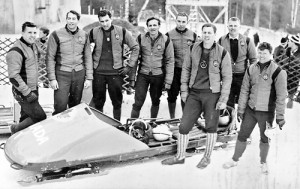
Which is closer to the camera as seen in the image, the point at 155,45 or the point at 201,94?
the point at 201,94

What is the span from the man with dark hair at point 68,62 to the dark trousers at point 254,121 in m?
2.18

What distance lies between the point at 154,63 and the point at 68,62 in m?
1.18

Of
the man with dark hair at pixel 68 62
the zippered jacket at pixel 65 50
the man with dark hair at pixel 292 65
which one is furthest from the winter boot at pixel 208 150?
the man with dark hair at pixel 292 65

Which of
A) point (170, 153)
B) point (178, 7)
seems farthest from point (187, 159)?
point (178, 7)

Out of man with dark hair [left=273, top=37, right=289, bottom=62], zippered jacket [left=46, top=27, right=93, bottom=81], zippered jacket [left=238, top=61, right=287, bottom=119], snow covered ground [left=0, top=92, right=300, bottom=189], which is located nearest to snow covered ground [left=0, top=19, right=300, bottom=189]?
snow covered ground [left=0, top=92, right=300, bottom=189]

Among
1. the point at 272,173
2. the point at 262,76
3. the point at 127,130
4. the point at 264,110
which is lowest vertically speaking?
the point at 272,173

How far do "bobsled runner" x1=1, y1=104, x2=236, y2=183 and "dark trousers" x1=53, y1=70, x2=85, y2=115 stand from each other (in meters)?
0.68

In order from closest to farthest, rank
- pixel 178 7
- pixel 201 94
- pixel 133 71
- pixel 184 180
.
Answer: pixel 184 180 → pixel 201 94 → pixel 133 71 → pixel 178 7

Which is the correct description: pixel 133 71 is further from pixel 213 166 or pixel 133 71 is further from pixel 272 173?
pixel 272 173

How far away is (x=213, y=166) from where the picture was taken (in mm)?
4785

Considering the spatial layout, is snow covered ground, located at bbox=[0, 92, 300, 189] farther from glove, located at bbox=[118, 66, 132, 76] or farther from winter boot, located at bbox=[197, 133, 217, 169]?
glove, located at bbox=[118, 66, 132, 76]

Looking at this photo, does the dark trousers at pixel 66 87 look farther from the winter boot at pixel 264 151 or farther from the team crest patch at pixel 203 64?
the winter boot at pixel 264 151

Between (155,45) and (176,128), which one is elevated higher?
(155,45)

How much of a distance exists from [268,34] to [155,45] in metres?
21.3
